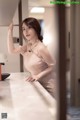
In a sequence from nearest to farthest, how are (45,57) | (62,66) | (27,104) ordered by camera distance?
(62,66)
(27,104)
(45,57)

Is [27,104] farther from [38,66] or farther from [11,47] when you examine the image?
[11,47]

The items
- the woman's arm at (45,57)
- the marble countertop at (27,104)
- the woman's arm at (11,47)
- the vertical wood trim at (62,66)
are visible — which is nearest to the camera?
the vertical wood trim at (62,66)

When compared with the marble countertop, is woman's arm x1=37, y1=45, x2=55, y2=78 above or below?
above

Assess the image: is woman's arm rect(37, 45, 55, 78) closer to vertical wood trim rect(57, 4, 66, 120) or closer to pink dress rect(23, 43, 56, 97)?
pink dress rect(23, 43, 56, 97)

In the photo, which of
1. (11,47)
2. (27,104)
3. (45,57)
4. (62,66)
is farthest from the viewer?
(11,47)

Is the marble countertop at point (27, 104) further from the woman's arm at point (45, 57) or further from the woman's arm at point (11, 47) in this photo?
the woman's arm at point (11, 47)

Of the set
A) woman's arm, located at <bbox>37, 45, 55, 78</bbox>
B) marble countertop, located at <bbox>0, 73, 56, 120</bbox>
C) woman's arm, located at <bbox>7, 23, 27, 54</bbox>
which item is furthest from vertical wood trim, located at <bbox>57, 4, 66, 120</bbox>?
woman's arm, located at <bbox>7, 23, 27, 54</bbox>

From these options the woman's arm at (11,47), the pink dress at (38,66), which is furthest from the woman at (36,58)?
the woman's arm at (11,47)

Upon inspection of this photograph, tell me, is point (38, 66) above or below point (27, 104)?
above

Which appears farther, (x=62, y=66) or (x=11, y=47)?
(x=11, y=47)

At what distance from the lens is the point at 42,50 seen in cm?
184

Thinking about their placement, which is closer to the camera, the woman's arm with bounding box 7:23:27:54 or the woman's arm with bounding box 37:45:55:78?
the woman's arm with bounding box 37:45:55:78

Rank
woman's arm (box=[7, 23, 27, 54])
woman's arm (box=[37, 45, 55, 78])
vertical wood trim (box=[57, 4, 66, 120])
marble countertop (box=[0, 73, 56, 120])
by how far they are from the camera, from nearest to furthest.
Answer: vertical wood trim (box=[57, 4, 66, 120]) → marble countertop (box=[0, 73, 56, 120]) → woman's arm (box=[37, 45, 55, 78]) → woman's arm (box=[7, 23, 27, 54])

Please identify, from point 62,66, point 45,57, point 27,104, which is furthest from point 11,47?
point 62,66
